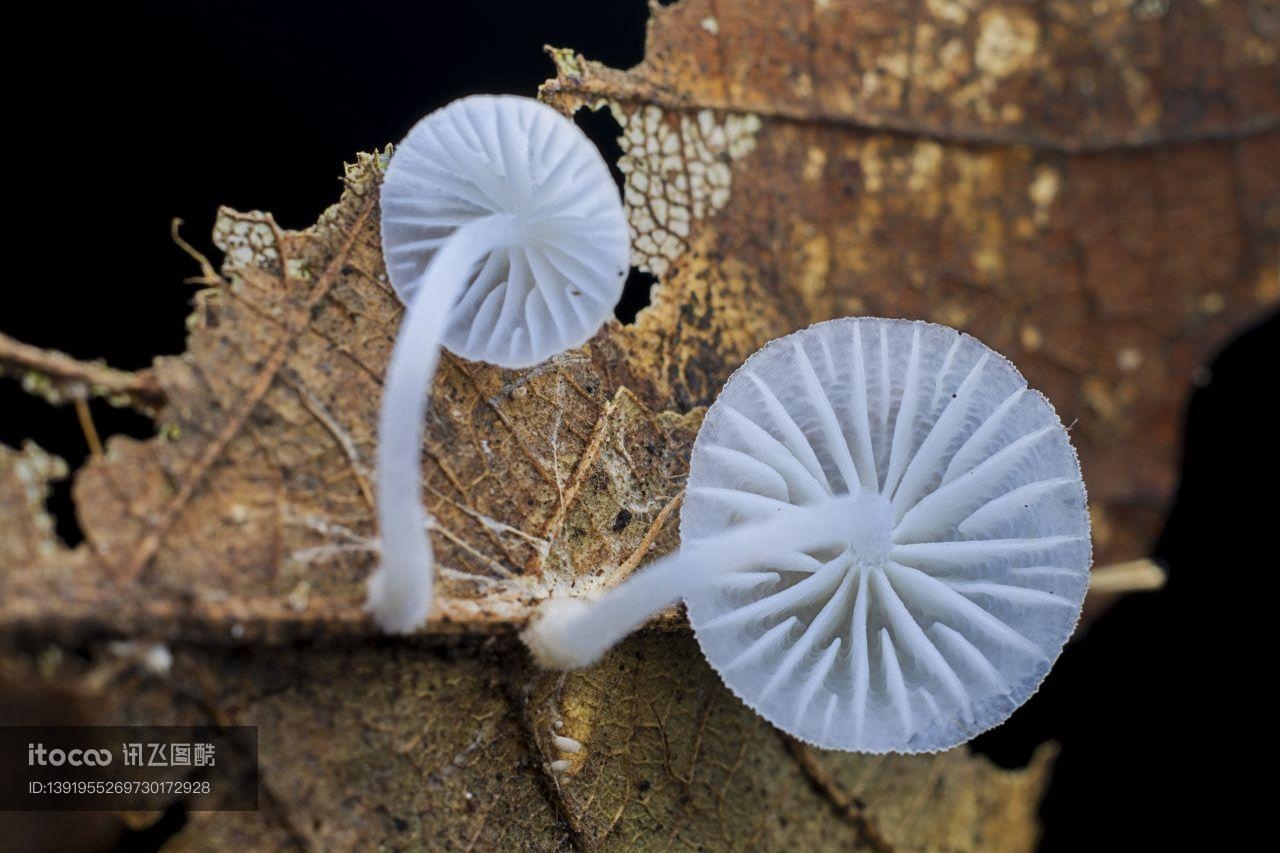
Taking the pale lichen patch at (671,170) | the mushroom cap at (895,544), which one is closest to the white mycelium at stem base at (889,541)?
the mushroom cap at (895,544)

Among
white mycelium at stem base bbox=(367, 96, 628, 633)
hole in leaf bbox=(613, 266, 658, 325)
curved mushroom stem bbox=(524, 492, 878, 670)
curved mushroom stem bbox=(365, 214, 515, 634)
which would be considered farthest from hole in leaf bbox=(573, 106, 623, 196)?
curved mushroom stem bbox=(524, 492, 878, 670)

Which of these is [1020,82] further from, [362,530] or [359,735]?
[359,735]

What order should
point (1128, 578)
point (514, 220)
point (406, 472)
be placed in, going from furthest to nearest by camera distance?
point (1128, 578) → point (514, 220) → point (406, 472)

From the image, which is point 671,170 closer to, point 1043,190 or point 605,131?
point 605,131

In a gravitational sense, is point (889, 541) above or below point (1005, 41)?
below

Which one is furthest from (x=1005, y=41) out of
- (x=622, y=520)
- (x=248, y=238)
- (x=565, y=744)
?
(x=565, y=744)

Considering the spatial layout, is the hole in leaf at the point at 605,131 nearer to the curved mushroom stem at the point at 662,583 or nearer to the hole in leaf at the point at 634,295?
the hole in leaf at the point at 634,295

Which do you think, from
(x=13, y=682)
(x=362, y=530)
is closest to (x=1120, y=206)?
(x=362, y=530)
